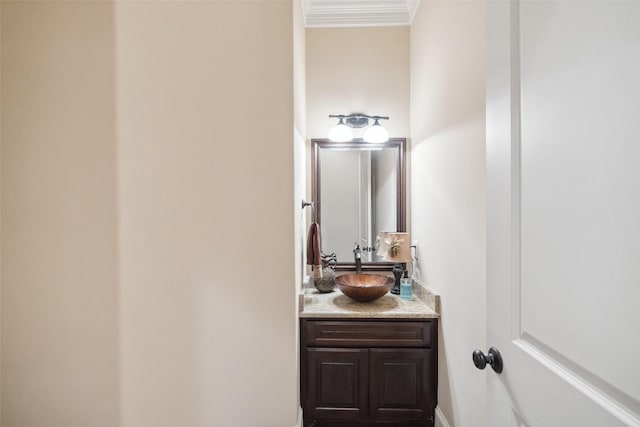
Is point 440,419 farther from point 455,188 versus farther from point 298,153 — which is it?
point 298,153

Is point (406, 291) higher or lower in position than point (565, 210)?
lower

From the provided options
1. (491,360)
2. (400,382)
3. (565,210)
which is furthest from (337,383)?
(565,210)

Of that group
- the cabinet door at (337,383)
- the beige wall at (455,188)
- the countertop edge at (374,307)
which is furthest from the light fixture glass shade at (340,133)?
the cabinet door at (337,383)

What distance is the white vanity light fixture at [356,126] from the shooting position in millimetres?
2189

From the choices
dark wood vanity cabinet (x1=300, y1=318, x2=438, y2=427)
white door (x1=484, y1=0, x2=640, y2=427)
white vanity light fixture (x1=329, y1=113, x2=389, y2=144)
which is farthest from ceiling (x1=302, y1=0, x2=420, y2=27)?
dark wood vanity cabinet (x1=300, y1=318, x2=438, y2=427)

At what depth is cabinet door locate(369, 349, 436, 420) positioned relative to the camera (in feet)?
5.70

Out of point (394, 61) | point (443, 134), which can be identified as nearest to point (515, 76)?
point (443, 134)

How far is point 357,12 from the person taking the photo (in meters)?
2.21

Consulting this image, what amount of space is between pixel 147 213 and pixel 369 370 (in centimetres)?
157

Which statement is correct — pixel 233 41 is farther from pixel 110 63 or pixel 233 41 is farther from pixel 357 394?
pixel 357 394

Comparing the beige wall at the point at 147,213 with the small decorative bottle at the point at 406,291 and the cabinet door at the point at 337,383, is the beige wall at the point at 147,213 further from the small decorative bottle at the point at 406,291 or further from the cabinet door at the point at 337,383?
the small decorative bottle at the point at 406,291

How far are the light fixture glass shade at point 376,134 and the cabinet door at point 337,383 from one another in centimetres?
151

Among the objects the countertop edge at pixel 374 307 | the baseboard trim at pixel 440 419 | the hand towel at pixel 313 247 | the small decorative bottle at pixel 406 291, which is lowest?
the baseboard trim at pixel 440 419

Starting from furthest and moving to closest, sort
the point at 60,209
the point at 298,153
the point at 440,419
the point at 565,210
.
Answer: the point at 298,153 < the point at 440,419 < the point at 60,209 < the point at 565,210
